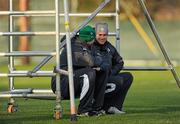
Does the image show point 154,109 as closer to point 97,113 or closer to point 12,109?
point 97,113

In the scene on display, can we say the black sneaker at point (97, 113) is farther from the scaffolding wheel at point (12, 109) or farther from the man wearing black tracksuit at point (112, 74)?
the scaffolding wheel at point (12, 109)

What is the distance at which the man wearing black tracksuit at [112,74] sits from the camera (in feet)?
38.6

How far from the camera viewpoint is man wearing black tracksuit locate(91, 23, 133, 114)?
11.8m

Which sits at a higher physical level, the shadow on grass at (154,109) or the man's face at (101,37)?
the man's face at (101,37)

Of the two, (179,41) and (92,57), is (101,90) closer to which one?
(92,57)

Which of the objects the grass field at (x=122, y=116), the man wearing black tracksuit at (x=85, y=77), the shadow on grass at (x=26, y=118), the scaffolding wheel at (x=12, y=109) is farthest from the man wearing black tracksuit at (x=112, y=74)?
the scaffolding wheel at (x=12, y=109)

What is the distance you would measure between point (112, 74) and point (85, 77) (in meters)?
0.82

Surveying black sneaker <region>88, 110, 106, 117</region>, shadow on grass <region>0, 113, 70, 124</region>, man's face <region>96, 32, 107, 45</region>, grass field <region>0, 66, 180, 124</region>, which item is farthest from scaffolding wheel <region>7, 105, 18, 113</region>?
man's face <region>96, 32, 107, 45</region>

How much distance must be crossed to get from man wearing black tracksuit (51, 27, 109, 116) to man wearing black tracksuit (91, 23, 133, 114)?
0.56 feet

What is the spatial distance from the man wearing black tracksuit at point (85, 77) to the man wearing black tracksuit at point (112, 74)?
0.17 m

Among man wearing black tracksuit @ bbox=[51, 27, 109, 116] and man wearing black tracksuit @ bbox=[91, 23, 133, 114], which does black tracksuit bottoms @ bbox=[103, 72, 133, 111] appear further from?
man wearing black tracksuit @ bbox=[51, 27, 109, 116]

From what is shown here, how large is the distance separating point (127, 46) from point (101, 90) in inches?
1148

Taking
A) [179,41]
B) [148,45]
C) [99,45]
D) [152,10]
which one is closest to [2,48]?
[148,45]

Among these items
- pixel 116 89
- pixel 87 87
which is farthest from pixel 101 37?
pixel 116 89
